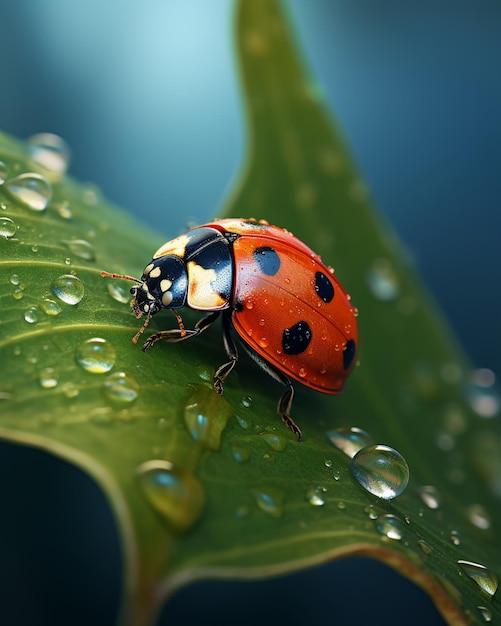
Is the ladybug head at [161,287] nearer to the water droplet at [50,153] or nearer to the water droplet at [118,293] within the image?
the water droplet at [118,293]

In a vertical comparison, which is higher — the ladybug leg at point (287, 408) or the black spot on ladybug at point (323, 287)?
the black spot on ladybug at point (323, 287)

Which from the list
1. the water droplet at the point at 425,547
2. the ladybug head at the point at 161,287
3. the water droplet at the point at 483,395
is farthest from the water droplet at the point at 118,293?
the water droplet at the point at 483,395

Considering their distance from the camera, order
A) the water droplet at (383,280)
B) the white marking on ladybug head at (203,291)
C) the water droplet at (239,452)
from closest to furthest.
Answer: the water droplet at (239,452) < the white marking on ladybug head at (203,291) < the water droplet at (383,280)

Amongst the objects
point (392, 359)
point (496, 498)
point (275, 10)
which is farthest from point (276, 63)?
point (496, 498)

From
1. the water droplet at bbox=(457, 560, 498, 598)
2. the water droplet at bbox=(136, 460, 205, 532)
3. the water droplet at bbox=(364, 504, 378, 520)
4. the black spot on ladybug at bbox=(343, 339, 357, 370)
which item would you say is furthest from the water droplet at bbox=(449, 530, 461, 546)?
the water droplet at bbox=(136, 460, 205, 532)

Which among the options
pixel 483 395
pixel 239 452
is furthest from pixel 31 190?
pixel 483 395

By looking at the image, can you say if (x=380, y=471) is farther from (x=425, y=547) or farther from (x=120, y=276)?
(x=120, y=276)

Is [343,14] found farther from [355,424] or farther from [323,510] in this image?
[323,510]

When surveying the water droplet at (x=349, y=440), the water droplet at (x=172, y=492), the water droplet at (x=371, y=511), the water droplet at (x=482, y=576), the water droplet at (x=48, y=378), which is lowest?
the water droplet at (x=349, y=440)
